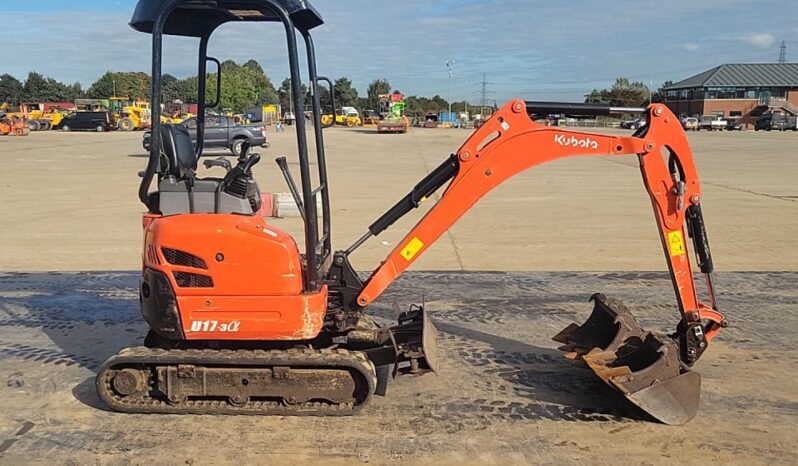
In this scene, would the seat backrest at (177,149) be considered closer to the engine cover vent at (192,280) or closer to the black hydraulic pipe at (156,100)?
the black hydraulic pipe at (156,100)

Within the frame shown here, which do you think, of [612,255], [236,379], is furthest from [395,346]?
[612,255]

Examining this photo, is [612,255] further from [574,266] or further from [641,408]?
[641,408]

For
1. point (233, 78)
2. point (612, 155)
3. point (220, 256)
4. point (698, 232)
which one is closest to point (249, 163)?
point (220, 256)

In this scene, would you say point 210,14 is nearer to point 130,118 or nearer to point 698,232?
point 698,232

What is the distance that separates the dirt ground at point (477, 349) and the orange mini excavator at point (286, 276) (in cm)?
21

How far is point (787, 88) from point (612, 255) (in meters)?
94.7

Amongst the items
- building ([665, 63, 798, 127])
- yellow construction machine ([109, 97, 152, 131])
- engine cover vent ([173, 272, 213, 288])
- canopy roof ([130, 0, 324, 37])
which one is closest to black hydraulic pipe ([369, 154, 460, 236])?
engine cover vent ([173, 272, 213, 288])

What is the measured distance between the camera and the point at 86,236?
11078 millimetres

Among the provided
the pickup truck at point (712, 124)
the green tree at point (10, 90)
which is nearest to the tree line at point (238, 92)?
the green tree at point (10, 90)

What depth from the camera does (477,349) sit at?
5.75 meters

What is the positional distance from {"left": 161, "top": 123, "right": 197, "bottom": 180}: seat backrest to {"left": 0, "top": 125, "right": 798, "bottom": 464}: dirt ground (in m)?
1.63

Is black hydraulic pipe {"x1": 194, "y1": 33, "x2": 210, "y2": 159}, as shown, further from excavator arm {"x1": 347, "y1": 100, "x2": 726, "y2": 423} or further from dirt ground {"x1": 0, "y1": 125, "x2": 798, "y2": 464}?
dirt ground {"x1": 0, "y1": 125, "x2": 798, "y2": 464}

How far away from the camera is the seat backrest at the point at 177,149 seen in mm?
4461

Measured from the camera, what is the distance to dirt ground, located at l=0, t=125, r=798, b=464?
407 cm
